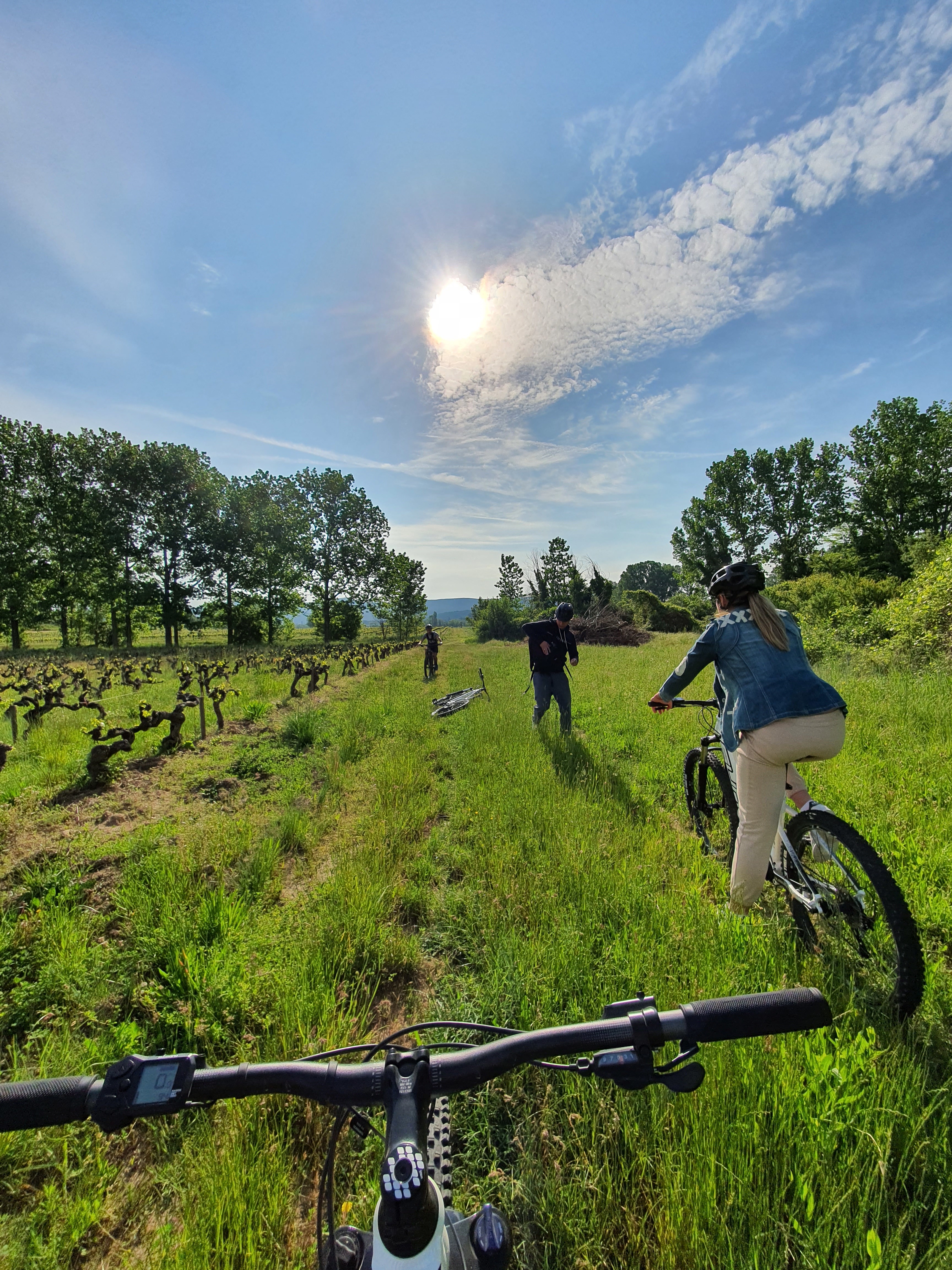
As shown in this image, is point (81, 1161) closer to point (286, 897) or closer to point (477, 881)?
point (286, 897)

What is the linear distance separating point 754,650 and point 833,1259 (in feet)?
7.88

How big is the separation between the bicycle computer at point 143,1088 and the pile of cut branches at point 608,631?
99.4 feet

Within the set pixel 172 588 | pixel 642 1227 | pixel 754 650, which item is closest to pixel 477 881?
pixel 642 1227

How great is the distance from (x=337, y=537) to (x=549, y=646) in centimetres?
4613

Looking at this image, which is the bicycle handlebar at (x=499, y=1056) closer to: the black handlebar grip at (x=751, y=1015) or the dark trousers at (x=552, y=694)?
the black handlebar grip at (x=751, y=1015)

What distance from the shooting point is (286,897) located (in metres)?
3.72

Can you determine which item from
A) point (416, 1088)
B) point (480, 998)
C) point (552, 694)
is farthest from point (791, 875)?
point (552, 694)

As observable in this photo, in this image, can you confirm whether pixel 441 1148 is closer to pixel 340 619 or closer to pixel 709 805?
pixel 709 805

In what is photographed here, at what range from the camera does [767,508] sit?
151 feet

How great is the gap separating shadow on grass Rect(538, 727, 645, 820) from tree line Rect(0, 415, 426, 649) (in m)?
39.3

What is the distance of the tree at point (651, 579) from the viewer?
4323 inches

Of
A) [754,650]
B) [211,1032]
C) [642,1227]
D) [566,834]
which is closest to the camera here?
[642,1227]

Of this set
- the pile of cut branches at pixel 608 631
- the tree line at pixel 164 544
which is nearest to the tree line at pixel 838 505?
the pile of cut branches at pixel 608 631

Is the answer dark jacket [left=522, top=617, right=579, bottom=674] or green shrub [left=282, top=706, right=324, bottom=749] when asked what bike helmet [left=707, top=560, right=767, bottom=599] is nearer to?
dark jacket [left=522, top=617, right=579, bottom=674]
